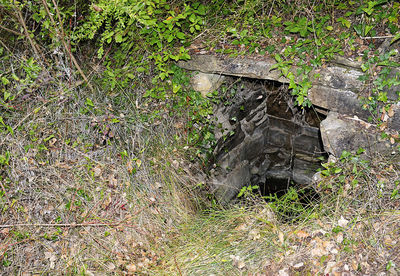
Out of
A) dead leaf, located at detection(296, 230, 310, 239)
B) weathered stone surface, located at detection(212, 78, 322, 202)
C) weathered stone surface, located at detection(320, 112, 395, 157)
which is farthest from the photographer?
weathered stone surface, located at detection(212, 78, 322, 202)

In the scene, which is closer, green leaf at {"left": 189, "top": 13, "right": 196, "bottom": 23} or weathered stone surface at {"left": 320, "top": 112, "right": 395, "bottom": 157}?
weathered stone surface at {"left": 320, "top": 112, "right": 395, "bottom": 157}

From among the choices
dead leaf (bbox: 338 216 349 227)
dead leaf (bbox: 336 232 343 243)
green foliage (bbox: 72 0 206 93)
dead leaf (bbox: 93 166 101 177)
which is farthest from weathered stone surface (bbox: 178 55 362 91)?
dead leaf (bbox: 93 166 101 177)

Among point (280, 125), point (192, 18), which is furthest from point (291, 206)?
point (192, 18)

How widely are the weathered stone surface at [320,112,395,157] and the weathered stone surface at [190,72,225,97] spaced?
1319mm

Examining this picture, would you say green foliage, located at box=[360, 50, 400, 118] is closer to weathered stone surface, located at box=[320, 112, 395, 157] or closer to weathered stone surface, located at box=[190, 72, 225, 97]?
weathered stone surface, located at box=[320, 112, 395, 157]

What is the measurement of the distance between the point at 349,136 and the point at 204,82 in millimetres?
1680

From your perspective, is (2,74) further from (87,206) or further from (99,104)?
(87,206)

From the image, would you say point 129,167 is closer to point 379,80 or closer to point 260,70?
point 260,70

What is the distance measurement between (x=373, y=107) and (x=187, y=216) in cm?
207

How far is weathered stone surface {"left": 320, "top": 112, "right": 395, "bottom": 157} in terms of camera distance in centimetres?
335

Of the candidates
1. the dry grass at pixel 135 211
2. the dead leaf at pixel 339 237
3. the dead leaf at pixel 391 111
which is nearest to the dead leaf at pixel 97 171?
the dry grass at pixel 135 211

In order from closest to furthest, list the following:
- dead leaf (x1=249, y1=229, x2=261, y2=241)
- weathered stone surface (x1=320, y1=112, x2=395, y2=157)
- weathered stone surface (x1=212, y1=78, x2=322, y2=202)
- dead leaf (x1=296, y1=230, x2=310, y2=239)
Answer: dead leaf (x1=296, y1=230, x2=310, y2=239) < dead leaf (x1=249, y1=229, x2=261, y2=241) < weathered stone surface (x1=320, y1=112, x2=395, y2=157) < weathered stone surface (x1=212, y1=78, x2=322, y2=202)

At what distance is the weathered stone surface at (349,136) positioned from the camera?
3.35 metres

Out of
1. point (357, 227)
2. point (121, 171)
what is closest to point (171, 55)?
point (121, 171)
